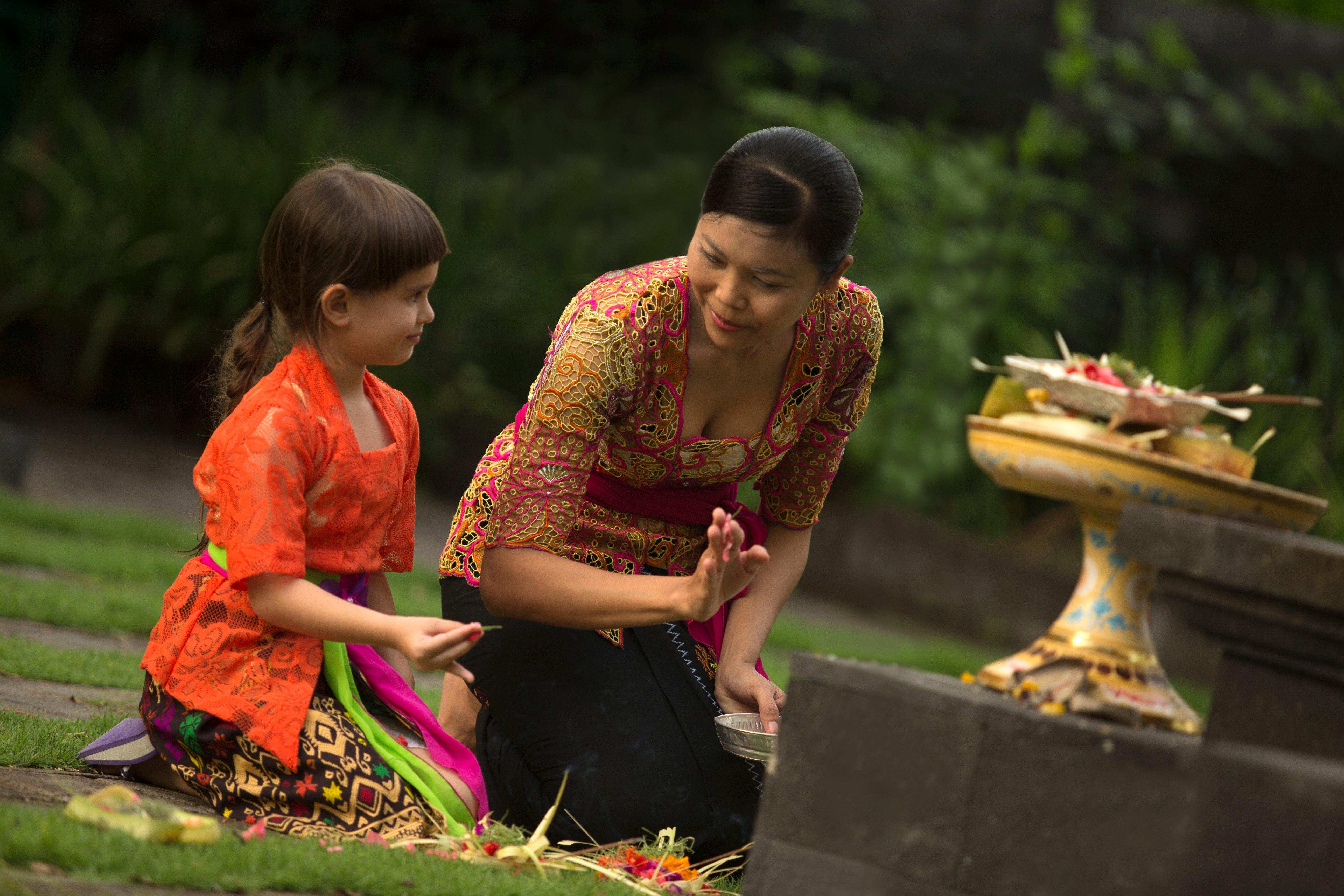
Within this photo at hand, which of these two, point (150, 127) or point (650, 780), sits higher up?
point (150, 127)

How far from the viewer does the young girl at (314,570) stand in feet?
7.05

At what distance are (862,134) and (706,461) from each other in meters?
4.69

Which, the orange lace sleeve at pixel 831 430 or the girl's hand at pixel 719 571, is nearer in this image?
the girl's hand at pixel 719 571

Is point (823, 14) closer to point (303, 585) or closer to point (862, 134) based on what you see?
point (862, 134)

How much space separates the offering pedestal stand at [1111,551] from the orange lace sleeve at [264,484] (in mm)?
1105

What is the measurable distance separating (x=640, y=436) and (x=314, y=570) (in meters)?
0.66

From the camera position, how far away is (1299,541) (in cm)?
161

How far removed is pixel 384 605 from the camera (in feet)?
8.17

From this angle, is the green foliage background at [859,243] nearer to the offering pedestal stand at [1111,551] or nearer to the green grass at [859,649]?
the green grass at [859,649]

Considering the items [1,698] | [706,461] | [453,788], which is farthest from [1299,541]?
[1,698]


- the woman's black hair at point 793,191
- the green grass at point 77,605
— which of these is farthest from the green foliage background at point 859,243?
the woman's black hair at point 793,191

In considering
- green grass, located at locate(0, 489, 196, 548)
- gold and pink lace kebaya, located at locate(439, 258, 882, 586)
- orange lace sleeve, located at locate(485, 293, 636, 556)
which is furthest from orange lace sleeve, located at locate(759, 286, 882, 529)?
green grass, located at locate(0, 489, 196, 548)

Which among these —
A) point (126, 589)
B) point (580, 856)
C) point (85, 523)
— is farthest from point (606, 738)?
point (85, 523)

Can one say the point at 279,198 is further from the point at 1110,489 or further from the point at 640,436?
the point at 1110,489
